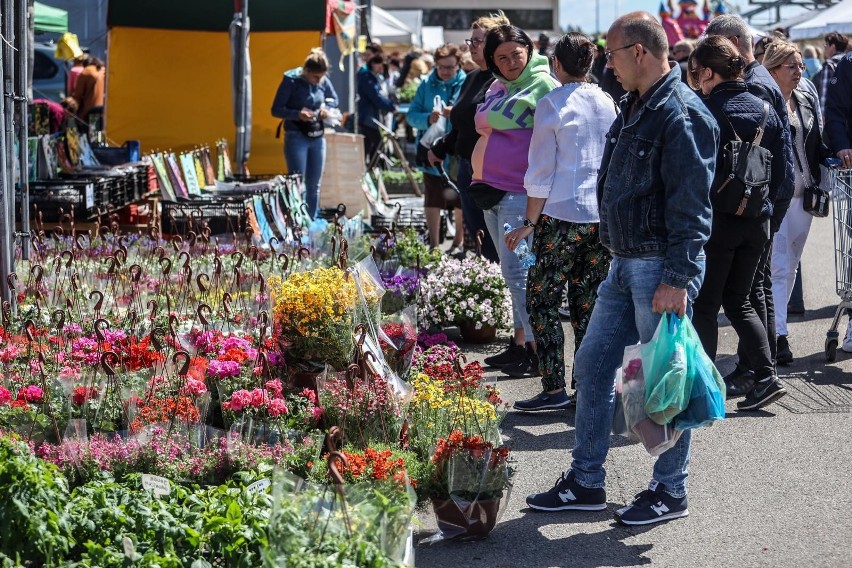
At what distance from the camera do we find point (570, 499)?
5.01 metres

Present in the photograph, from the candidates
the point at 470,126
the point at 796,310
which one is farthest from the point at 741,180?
the point at 796,310

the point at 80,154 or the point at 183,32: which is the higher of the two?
the point at 183,32

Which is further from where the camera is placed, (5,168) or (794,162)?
(794,162)

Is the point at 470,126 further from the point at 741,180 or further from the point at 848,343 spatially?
the point at 848,343

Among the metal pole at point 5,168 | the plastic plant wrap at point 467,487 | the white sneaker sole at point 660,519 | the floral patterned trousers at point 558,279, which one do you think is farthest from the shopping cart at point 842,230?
the metal pole at point 5,168

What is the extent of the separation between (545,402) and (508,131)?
1.54m

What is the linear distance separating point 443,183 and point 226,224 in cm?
216

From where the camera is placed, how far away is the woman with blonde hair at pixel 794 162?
759cm

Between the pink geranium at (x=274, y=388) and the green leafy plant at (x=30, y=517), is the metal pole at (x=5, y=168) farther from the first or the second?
the green leafy plant at (x=30, y=517)

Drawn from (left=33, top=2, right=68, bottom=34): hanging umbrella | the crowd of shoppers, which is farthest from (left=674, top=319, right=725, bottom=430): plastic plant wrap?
(left=33, top=2, right=68, bottom=34): hanging umbrella

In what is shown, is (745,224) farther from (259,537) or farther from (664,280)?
(259,537)

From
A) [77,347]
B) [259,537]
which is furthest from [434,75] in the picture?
[259,537]

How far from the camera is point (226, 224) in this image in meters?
10.3

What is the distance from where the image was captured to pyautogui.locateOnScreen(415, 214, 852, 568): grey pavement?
180 inches
